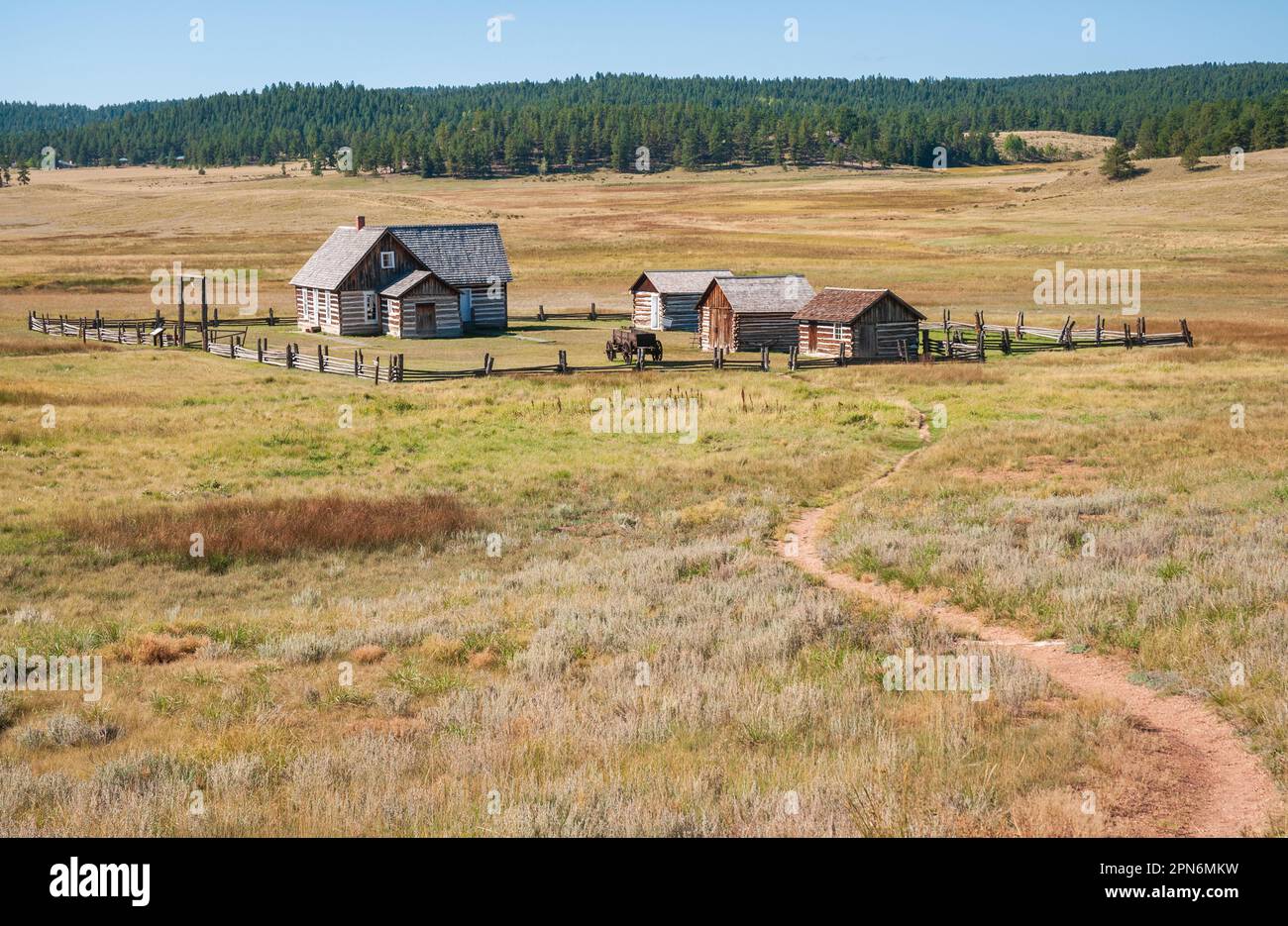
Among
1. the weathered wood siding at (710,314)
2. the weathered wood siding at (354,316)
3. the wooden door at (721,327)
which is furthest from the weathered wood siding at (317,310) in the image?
the wooden door at (721,327)

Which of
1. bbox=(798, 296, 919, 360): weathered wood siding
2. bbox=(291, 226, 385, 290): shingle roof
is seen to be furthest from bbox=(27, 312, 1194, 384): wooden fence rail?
bbox=(291, 226, 385, 290): shingle roof

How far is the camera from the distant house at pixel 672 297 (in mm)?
57969

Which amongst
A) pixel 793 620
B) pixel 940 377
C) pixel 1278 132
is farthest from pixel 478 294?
pixel 1278 132

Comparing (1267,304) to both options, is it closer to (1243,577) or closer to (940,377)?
(940,377)

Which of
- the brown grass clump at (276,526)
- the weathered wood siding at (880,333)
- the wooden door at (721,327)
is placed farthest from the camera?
the wooden door at (721,327)

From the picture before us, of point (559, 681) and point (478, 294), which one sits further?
point (478, 294)

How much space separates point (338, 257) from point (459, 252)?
6534 millimetres

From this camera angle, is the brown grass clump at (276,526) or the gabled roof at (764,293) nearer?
the brown grass clump at (276,526)

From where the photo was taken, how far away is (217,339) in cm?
5228

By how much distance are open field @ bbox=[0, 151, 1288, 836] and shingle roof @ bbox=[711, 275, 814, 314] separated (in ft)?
29.5

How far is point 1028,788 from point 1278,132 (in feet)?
579

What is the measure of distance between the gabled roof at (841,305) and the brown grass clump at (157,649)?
36.8 metres

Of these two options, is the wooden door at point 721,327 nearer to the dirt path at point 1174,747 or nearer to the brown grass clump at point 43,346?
the brown grass clump at point 43,346

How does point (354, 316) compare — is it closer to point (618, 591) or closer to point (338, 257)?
point (338, 257)
